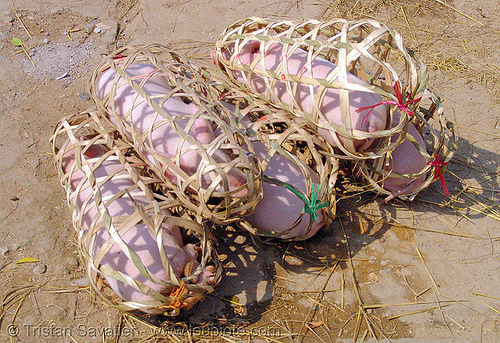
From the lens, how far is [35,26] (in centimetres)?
283

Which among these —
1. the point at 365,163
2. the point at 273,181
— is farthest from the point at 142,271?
the point at 365,163

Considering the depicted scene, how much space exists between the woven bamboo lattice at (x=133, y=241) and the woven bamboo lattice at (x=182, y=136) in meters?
0.10

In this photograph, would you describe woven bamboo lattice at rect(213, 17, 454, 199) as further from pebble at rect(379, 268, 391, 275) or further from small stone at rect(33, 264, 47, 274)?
small stone at rect(33, 264, 47, 274)

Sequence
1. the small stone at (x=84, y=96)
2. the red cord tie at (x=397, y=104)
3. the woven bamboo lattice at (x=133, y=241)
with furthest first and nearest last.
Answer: the small stone at (x=84, y=96) → the red cord tie at (x=397, y=104) → the woven bamboo lattice at (x=133, y=241)

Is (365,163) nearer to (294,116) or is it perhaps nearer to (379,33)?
(294,116)

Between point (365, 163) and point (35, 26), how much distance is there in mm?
2416

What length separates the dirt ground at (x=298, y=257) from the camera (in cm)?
157

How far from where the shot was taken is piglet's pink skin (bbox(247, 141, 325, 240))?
1.62m

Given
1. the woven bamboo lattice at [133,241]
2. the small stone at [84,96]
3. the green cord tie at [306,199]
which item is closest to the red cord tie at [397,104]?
the green cord tie at [306,199]

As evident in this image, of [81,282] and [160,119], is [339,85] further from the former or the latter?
[81,282]

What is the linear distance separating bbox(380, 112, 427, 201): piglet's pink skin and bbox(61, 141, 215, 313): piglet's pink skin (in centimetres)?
91

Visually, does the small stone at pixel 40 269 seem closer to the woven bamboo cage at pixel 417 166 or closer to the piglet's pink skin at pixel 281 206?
the piglet's pink skin at pixel 281 206

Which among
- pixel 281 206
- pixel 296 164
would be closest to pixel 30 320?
pixel 281 206

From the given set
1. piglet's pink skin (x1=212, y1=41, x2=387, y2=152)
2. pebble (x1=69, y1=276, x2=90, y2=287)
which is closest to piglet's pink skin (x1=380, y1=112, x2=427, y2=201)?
piglet's pink skin (x1=212, y1=41, x2=387, y2=152)
